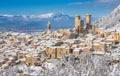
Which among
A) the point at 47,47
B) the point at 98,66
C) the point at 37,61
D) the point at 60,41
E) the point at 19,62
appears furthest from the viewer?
the point at 60,41

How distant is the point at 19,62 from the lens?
43.8 meters

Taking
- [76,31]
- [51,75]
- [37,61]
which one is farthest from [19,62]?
[51,75]

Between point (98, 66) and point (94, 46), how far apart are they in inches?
1232

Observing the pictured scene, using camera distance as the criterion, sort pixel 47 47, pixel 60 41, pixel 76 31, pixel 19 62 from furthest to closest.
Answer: pixel 76 31 → pixel 60 41 → pixel 47 47 → pixel 19 62

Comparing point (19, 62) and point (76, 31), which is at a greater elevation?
point (76, 31)

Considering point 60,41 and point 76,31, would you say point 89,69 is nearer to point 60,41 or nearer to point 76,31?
point 60,41

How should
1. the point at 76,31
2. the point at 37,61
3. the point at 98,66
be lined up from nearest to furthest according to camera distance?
the point at 98,66
the point at 37,61
the point at 76,31

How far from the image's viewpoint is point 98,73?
14531 millimetres

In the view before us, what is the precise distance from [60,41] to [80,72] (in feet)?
132

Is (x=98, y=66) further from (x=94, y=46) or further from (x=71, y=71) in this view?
(x=94, y=46)

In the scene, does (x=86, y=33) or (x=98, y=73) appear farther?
(x=86, y=33)

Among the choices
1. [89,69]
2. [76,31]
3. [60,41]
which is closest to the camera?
[89,69]

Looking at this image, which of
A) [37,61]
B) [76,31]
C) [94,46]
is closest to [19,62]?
[37,61]

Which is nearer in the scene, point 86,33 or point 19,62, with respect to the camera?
point 19,62
